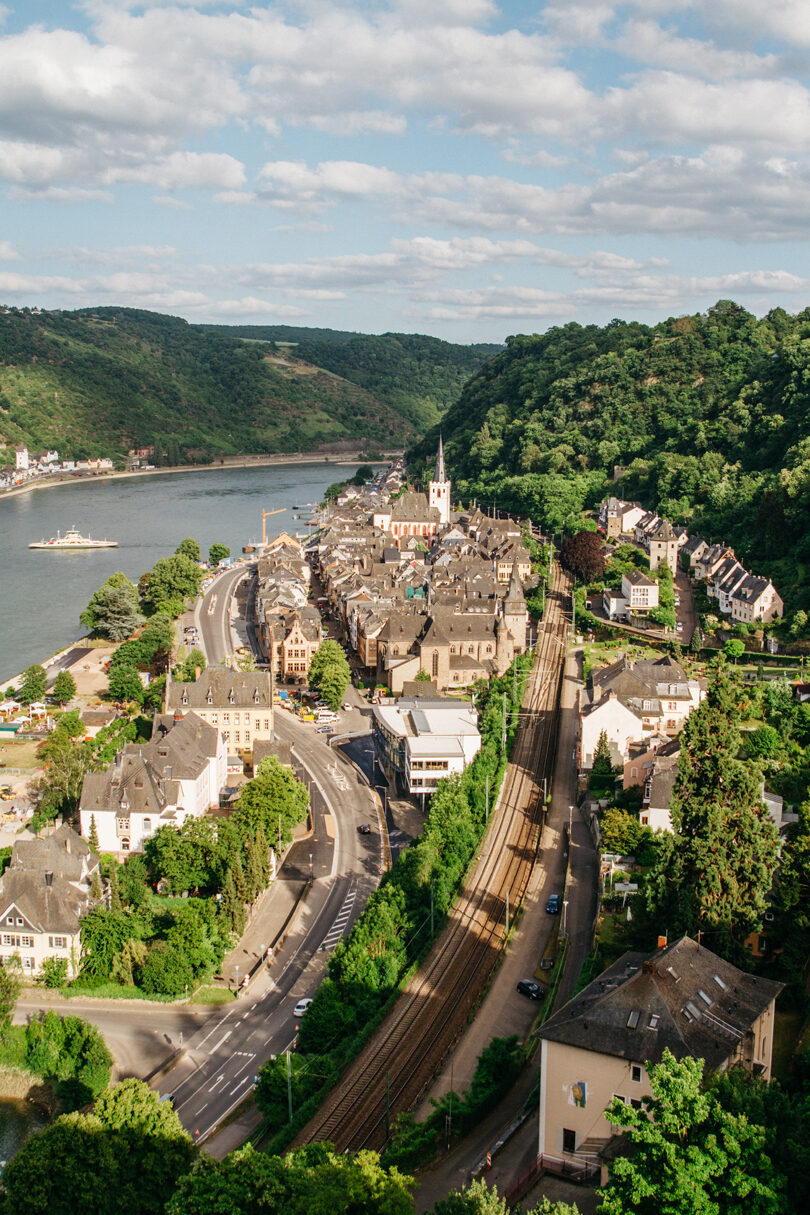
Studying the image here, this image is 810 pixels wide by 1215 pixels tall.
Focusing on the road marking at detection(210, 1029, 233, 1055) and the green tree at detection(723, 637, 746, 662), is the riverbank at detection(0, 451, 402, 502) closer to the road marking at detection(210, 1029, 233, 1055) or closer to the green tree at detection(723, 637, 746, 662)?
the green tree at detection(723, 637, 746, 662)

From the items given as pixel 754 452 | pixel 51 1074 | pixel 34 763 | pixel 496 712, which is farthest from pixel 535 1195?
pixel 754 452

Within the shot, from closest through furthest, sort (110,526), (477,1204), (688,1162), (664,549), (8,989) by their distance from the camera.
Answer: (688,1162), (477,1204), (8,989), (664,549), (110,526)

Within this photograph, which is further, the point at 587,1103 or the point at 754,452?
the point at 754,452

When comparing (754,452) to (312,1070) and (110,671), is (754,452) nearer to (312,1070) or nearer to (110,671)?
(110,671)

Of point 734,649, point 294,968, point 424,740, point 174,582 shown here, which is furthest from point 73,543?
point 294,968

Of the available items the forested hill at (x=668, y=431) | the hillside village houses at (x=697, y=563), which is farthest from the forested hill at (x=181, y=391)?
the hillside village houses at (x=697, y=563)

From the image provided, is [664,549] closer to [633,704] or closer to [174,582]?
[633,704]
